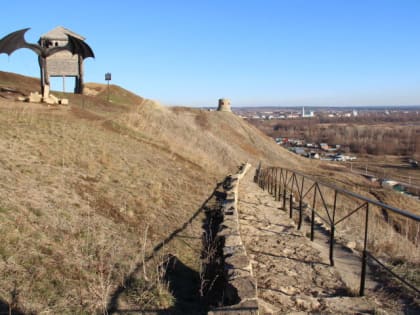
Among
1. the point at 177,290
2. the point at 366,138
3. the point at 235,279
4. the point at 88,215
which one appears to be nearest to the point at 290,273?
the point at 235,279

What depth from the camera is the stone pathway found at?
4.38m

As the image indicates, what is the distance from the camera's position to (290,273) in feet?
18.0

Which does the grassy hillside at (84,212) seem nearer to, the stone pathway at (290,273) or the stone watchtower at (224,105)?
the stone pathway at (290,273)

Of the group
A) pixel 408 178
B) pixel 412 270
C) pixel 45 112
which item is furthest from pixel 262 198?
pixel 408 178

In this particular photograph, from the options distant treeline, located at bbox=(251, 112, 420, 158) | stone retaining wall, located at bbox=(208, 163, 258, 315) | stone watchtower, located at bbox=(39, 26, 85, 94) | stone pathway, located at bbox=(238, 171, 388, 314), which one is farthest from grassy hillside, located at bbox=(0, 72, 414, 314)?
distant treeline, located at bbox=(251, 112, 420, 158)

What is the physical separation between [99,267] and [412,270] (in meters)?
4.17

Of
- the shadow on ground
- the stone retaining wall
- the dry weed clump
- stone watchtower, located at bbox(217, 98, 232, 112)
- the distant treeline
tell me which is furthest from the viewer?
the distant treeline

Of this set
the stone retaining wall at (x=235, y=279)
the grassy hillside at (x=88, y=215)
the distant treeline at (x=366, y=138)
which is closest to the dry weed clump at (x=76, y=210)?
the grassy hillside at (x=88, y=215)

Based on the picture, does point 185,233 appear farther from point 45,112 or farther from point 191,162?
point 45,112

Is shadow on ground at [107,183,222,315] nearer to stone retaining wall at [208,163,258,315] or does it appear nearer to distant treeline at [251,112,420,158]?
stone retaining wall at [208,163,258,315]

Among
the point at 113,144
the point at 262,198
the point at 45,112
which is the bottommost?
the point at 262,198

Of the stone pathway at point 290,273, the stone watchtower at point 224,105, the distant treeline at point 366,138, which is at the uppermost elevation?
the stone watchtower at point 224,105

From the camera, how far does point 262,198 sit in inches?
448

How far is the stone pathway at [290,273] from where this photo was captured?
14.4 ft
